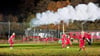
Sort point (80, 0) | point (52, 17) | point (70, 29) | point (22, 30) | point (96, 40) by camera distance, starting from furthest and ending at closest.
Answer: point (80, 0) → point (70, 29) → point (22, 30) → point (96, 40) → point (52, 17)

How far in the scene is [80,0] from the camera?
9838 cm

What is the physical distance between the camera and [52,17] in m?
63.1

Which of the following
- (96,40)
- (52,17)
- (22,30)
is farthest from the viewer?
(22,30)

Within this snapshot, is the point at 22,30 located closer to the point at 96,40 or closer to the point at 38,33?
the point at 38,33

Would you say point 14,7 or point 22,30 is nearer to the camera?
point 22,30

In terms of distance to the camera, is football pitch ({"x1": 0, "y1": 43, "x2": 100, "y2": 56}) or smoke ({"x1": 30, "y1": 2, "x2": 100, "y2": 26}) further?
smoke ({"x1": 30, "y1": 2, "x2": 100, "y2": 26})

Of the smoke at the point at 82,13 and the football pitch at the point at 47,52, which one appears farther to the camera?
the smoke at the point at 82,13

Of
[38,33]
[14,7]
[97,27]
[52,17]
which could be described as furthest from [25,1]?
[52,17]

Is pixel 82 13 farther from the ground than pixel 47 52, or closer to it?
farther from the ground

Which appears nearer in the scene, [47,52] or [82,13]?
[47,52]

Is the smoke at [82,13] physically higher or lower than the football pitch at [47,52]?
higher

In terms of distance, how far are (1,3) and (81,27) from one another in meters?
33.2

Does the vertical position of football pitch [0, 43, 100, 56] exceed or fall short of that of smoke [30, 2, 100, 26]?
it falls short

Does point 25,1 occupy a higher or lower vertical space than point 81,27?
higher
